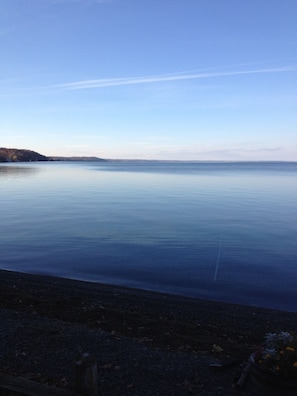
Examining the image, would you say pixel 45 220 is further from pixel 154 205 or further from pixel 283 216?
pixel 283 216

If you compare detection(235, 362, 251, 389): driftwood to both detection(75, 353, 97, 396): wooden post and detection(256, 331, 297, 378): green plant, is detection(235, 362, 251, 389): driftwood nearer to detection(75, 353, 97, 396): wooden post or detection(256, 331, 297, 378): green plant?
detection(256, 331, 297, 378): green plant

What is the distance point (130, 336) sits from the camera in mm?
8633

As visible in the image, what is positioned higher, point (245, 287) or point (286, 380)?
point (286, 380)

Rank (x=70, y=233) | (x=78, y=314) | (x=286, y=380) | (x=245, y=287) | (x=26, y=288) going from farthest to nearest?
(x=70, y=233), (x=245, y=287), (x=26, y=288), (x=78, y=314), (x=286, y=380)

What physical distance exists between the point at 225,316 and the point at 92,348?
4823 mm

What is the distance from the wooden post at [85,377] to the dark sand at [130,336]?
1326mm

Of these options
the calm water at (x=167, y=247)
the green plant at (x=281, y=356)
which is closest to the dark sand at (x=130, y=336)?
the green plant at (x=281, y=356)

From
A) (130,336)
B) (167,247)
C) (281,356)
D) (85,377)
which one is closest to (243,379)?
(281,356)

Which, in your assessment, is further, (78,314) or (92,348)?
(78,314)

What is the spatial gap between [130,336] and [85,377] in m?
4.07

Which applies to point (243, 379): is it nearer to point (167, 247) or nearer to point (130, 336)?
point (130, 336)

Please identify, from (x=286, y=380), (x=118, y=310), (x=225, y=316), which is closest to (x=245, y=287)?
(x=225, y=316)

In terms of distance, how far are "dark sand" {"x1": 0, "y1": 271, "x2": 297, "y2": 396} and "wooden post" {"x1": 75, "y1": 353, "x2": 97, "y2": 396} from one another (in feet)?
4.35

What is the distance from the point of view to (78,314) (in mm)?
10148
